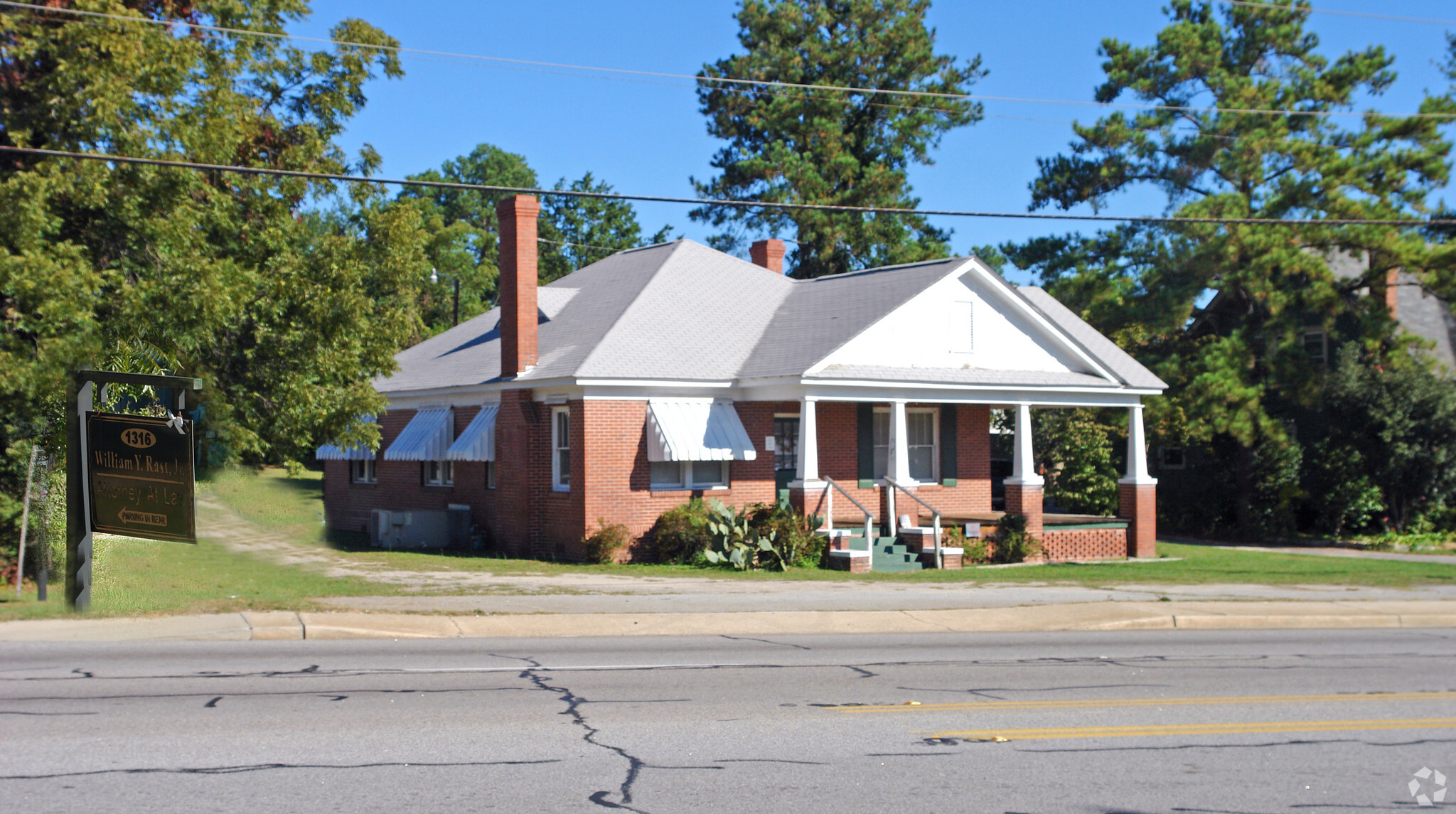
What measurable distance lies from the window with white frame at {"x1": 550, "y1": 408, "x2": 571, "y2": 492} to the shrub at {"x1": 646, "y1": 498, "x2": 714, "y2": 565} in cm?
209

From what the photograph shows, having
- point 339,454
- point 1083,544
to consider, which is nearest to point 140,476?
point 339,454

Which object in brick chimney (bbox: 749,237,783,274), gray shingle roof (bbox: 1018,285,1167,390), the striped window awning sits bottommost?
the striped window awning

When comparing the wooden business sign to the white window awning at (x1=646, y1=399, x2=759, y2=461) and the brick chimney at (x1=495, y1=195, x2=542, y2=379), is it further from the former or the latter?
the brick chimney at (x1=495, y1=195, x2=542, y2=379)

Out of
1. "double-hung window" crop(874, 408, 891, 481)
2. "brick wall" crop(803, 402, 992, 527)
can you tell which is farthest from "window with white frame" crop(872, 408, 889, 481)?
"brick wall" crop(803, 402, 992, 527)

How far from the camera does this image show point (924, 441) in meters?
26.2

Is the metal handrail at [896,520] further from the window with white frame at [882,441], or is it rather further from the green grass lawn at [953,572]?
the window with white frame at [882,441]

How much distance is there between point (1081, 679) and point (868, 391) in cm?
1208

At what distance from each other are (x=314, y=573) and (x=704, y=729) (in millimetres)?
12150

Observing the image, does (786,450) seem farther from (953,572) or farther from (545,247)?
(545,247)

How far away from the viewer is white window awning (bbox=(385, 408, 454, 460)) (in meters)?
25.2

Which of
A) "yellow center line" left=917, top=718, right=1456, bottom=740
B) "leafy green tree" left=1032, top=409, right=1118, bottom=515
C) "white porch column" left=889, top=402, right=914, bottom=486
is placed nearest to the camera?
"yellow center line" left=917, top=718, right=1456, bottom=740

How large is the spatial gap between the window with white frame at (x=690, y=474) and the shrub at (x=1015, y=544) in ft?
18.6

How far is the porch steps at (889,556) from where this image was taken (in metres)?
21.7

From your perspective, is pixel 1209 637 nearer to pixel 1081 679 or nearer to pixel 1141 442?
pixel 1081 679
